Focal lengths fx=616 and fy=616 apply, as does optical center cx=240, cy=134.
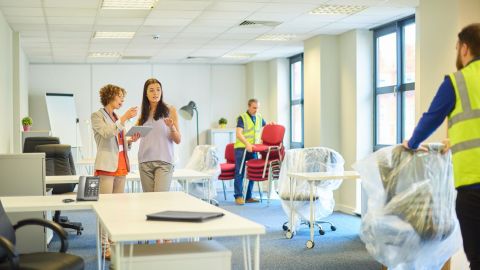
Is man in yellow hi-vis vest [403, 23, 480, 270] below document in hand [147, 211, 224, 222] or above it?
above

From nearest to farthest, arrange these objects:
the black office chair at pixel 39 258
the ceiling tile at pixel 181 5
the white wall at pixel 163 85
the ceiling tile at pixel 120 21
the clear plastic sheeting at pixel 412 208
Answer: the black office chair at pixel 39 258
the clear plastic sheeting at pixel 412 208
the ceiling tile at pixel 181 5
the ceiling tile at pixel 120 21
the white wall at pixel 163 85

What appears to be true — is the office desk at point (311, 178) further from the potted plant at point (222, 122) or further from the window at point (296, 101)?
the potted plant at point (222, 122)

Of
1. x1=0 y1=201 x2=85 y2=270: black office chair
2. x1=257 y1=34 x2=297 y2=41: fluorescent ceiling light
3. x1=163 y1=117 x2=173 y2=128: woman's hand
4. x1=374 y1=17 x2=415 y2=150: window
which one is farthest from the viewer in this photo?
x1=257 y1=34 x2=297 y2=41: fluorescent ceiling light

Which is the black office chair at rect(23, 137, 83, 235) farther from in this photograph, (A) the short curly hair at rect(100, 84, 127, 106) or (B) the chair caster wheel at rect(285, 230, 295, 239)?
(B) the chair caster wheel at rect(285, 230, 295, 239)

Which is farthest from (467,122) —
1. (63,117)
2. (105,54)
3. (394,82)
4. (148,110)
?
(63,117)

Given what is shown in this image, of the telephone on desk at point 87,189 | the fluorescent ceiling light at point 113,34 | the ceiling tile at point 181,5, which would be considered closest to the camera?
the telephone on desk at point 87,189

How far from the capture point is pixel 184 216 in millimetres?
2674

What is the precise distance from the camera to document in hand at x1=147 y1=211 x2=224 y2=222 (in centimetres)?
262

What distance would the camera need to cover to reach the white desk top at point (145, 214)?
2.42 m

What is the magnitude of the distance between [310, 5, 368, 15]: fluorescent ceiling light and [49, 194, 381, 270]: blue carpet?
237 centimetres

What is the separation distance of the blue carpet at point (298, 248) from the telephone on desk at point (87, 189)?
1424 millimetres

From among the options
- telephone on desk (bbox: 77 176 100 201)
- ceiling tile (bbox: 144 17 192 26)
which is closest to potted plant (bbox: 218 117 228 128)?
ceiling tile (bbox: 144 17 192 26)

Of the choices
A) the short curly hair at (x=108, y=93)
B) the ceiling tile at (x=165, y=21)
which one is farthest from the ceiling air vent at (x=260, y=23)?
the short curly hair at (x=108, y=93)

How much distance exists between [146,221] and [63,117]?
28.2ft
